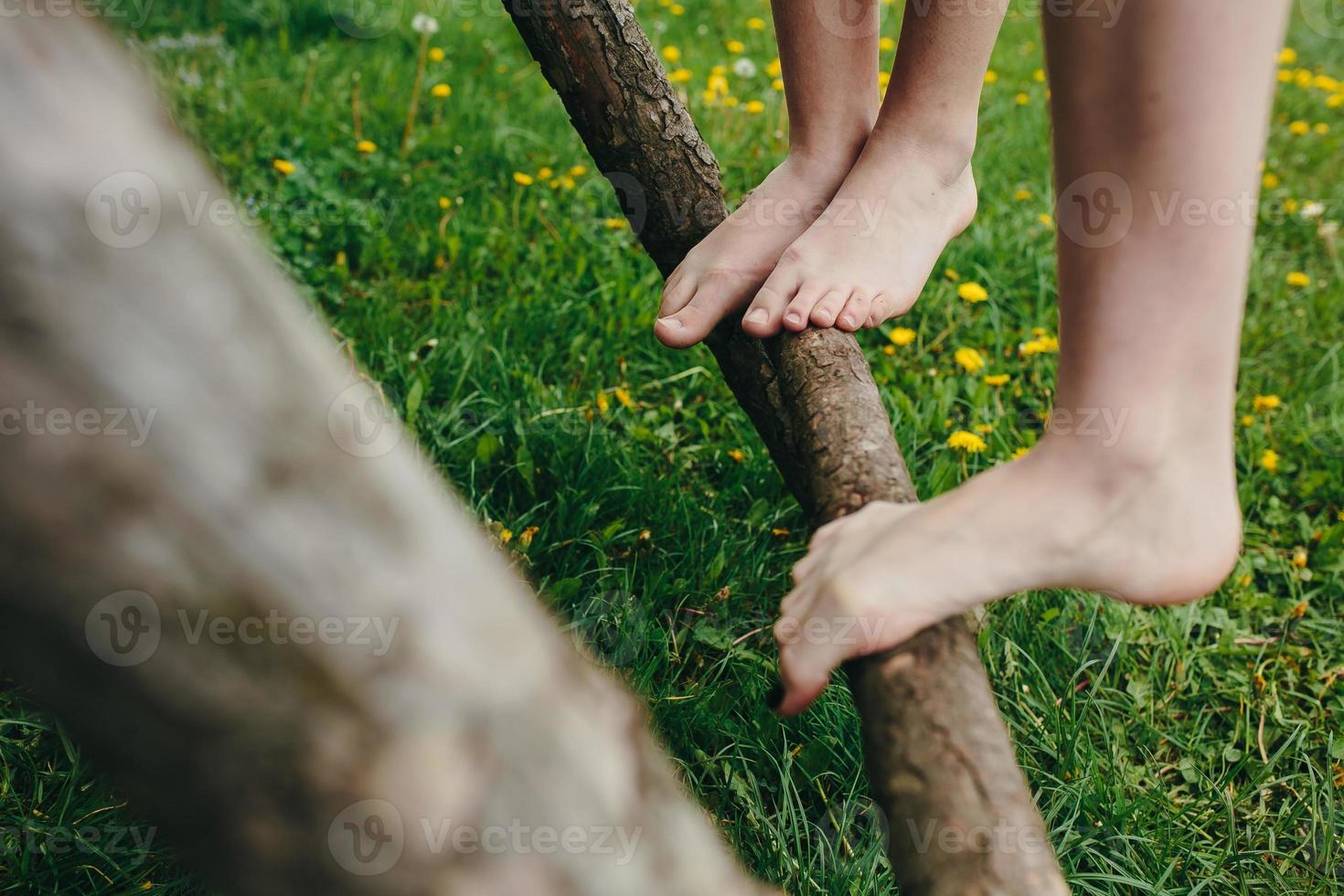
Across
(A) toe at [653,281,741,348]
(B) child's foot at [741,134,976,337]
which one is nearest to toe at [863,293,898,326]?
(B) child's foot at [741,134,976,337]

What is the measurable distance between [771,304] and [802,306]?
0.15 feet

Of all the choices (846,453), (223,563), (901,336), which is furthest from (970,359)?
(223,563)

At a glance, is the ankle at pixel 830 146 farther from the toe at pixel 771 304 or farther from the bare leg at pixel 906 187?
the toe at pixel 771 304

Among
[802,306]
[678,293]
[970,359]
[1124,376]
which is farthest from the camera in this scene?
[970,359]

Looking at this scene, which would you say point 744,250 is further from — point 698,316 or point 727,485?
point 727,485

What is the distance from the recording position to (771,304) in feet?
4.27

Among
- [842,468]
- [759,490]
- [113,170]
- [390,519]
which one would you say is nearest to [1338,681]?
[759,490]

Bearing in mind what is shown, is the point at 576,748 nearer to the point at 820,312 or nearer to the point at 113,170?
the point at 113,170

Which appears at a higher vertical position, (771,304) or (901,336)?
(771,304)

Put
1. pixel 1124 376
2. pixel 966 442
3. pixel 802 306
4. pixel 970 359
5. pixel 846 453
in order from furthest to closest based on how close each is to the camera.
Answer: pixel 970 359 → pixel 966 442 → pixel 802 306 → pixel 846 453 → pixel 1124 376

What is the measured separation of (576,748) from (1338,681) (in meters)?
1.58

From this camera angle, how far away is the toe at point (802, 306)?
1.25 meters

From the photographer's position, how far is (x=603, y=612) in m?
1.46

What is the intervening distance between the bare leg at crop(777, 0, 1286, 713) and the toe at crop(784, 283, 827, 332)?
394 millimetres
